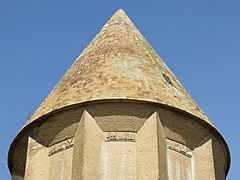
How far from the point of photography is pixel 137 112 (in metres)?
16.0

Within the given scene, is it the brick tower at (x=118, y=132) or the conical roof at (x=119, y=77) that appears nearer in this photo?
the brick tower at (x=118, y=132)

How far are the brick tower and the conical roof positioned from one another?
→ 28mm

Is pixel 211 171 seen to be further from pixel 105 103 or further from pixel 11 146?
pixel 11 146

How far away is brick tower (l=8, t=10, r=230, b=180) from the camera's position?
50.2ft

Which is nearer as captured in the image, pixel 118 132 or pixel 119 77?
pixel 118 132

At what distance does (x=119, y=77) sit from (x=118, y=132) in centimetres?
156

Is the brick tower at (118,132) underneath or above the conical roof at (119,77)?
underneath

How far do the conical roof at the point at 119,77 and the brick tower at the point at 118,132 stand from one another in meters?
0.03

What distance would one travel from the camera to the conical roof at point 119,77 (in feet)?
53.4

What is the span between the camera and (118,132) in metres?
15.9

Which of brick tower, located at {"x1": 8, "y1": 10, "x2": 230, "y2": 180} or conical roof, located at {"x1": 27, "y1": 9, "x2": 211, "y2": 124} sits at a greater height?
conical roof, located at {"x1": 27, "y1": 9, "x2": 211, "y2": 124}

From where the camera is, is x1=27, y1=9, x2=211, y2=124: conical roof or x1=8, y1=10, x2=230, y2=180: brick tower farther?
x1=27, y1=9, x2=211, y2=124: conical roof

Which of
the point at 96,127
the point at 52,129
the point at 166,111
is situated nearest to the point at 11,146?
the point at 52,129

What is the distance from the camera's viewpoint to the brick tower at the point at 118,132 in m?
15.3
